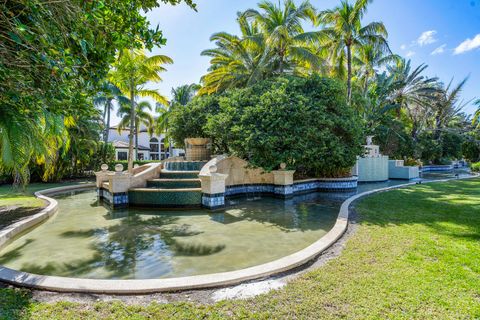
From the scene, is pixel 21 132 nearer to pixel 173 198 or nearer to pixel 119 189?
pixel 173 198

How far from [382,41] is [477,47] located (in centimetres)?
984

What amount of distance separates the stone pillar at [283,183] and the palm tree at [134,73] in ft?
27.4

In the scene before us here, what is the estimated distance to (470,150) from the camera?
44.6 meters

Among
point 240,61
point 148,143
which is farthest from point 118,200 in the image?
point 148,143

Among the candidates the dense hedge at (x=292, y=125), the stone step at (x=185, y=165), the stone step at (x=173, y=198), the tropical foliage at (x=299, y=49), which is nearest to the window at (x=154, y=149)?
the tropical foliage at (x=299, y=49)

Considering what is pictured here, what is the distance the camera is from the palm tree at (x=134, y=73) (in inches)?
590

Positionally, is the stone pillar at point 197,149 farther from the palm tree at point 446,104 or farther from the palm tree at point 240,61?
the palm tree at point 446,104

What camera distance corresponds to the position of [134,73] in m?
15.9

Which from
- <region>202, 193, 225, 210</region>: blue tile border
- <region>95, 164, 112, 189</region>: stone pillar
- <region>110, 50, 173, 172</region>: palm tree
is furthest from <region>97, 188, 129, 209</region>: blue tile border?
<region>110, 50, 173, 172</region>: palm tree

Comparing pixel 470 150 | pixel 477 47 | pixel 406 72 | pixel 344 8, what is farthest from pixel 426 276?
pixel 470 150

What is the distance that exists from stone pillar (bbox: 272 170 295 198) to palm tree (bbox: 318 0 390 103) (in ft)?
26.2

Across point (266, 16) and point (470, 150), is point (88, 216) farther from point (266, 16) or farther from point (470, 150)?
point (470, 150)

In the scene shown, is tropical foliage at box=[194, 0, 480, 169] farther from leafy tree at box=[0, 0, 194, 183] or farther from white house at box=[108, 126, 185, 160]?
white house at box=[108, 126, 185, 160]

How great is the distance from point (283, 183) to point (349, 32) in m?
11.6
